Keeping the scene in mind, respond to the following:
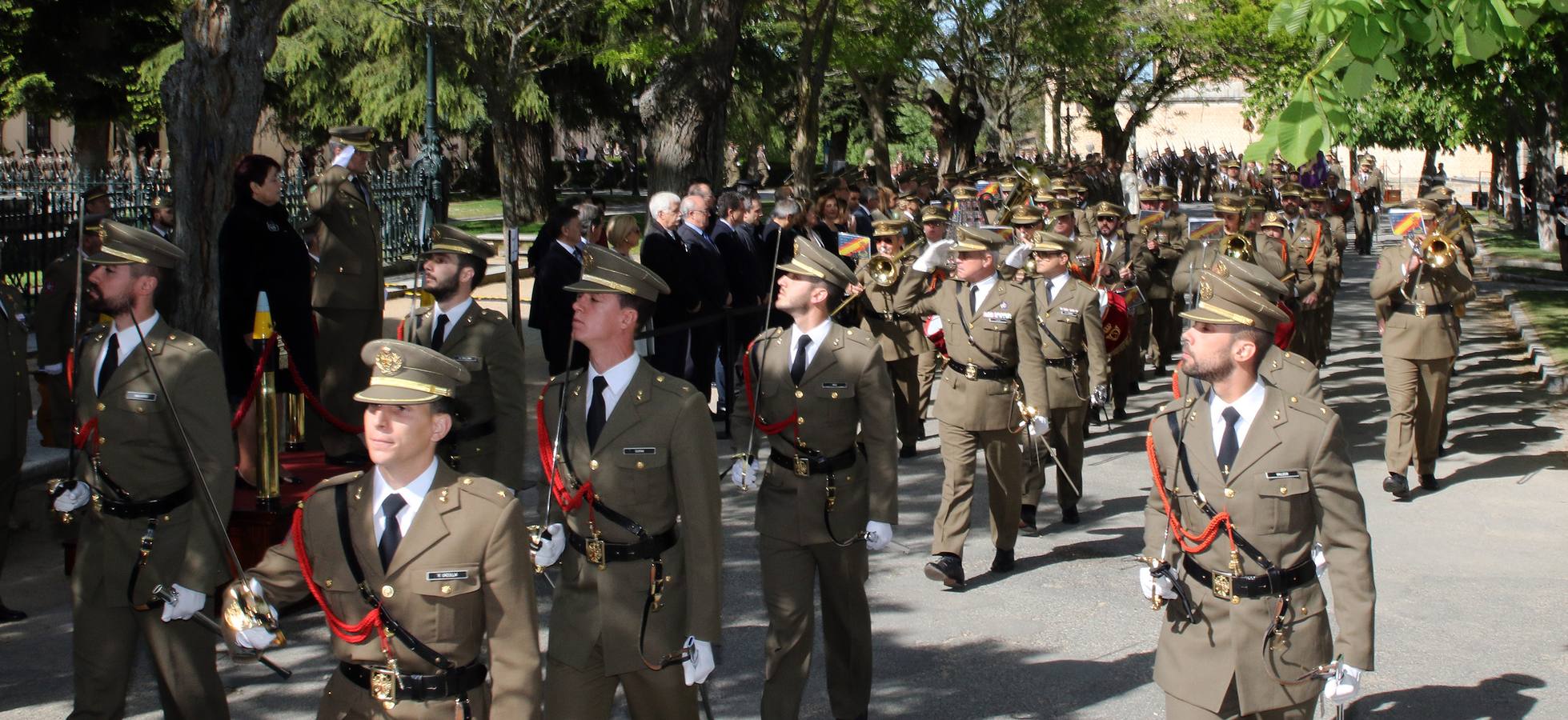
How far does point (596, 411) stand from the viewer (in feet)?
16.3

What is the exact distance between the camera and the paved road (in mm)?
6691

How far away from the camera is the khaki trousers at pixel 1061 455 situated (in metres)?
9.89

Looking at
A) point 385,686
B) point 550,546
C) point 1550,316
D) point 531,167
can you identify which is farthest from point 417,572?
point 531,167

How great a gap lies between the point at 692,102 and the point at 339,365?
7895mm

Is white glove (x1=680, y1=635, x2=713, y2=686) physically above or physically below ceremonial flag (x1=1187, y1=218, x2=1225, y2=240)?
below

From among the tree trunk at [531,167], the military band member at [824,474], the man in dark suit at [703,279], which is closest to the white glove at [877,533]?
the military band member at [824,474]

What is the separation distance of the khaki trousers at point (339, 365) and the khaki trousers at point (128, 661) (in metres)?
3.82

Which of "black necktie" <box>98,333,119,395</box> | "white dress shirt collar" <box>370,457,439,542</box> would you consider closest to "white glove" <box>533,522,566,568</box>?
"white dress shirt collar" <box>370,457,439,542</box>

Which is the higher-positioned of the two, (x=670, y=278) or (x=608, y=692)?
(x=670, y=278)

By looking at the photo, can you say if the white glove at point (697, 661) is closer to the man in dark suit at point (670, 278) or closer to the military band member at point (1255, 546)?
the military band member at point (1255, 546)

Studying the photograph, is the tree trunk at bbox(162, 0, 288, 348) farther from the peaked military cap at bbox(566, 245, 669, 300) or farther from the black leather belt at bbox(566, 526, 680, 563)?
the black leather belt at bbox(566, 526, 680, 563)

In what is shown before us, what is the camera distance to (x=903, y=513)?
33.6ft

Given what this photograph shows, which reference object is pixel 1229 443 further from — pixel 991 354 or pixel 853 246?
pixel 853 246

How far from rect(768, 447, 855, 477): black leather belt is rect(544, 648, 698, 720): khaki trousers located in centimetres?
138
